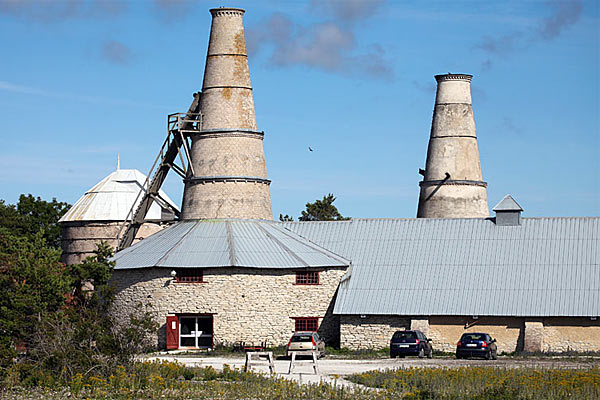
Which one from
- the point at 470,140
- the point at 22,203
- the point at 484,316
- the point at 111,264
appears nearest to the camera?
the point at 484,316

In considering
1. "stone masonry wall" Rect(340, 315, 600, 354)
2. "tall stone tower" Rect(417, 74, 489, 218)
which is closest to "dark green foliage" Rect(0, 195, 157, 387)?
"stone masonry wall" Rect(340, 315, 600, 354)

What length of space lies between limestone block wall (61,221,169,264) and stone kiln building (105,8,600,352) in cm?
1505

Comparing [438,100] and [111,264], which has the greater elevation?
[438,100]

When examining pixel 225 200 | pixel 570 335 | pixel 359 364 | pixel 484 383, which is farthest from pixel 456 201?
pixel 484 383

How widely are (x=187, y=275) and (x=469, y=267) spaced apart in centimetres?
1229

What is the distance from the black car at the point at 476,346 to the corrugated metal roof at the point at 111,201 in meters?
28.9

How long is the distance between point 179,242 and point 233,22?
10885 millimetres

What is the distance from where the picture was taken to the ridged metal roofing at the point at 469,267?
1715 inches

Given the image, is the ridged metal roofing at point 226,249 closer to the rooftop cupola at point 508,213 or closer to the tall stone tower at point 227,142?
the tall stone tower at point 227,142

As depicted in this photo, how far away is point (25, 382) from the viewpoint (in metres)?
28.0

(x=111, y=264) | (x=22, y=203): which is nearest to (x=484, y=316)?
(x=111, y=264)

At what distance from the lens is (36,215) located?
250 feet

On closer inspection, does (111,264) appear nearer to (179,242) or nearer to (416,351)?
(179,242)

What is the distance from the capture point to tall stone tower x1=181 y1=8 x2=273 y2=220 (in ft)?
160
